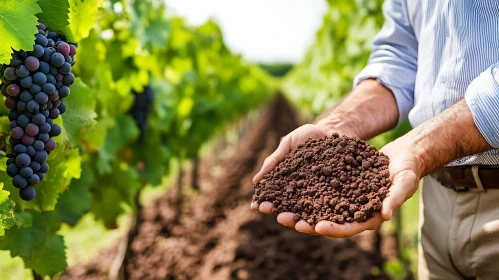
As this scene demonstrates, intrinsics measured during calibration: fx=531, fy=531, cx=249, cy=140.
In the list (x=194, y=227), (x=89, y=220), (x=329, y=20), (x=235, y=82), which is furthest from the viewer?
(x=235, y=82)

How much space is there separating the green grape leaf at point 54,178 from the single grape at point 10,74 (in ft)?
1.91

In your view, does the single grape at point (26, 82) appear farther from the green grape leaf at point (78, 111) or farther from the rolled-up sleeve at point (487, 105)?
the rolled-up sleeve at point (487, 105)

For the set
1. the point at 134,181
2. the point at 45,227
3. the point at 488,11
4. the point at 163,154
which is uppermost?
the point at 488,11

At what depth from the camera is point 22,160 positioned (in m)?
1.92

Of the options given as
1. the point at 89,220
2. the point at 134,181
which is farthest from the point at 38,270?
the point at 89,220

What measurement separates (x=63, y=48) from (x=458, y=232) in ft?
5.80

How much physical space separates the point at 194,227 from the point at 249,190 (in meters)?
1.94

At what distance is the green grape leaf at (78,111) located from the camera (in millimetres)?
2479

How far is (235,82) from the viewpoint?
12.1 meters

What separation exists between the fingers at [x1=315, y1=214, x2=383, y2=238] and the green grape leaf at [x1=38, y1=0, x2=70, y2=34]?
1.22 metres

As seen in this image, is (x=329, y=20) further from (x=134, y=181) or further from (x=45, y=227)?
(x=45, y=227)

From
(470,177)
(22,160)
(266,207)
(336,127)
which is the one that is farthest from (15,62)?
(470,177)

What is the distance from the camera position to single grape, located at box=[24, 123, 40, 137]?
1.91 metres

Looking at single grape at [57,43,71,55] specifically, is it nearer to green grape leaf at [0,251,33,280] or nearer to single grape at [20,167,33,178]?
single grape at [20,167,33,178]
